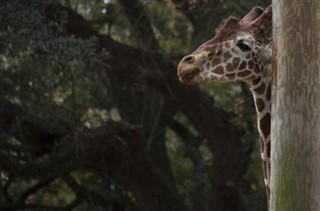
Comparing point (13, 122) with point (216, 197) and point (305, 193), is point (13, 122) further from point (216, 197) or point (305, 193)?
point (305, 193)

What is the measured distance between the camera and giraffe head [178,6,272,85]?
26.2 feet

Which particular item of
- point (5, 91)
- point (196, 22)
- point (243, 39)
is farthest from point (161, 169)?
point (243, 39)

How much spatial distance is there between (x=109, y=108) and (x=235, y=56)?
26.6ft

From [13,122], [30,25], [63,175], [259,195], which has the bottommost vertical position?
[259,195]

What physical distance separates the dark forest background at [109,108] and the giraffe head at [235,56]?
4.53 meters

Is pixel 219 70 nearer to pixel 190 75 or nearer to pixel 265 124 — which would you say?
pixel 190 75

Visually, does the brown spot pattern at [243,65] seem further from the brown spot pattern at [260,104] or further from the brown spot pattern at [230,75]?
the brown spot pattern at [260,104]

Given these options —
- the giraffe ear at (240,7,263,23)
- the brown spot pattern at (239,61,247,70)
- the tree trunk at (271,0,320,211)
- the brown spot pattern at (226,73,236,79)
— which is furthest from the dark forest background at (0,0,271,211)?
the tree trunk at (271,0,320,211)

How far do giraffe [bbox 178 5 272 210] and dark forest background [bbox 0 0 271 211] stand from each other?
14.9ft

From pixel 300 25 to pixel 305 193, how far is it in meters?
1.02

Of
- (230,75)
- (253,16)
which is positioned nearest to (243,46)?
(230,75)

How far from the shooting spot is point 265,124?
817 cm

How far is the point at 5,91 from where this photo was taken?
43.7 feet

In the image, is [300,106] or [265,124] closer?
[300,106]
